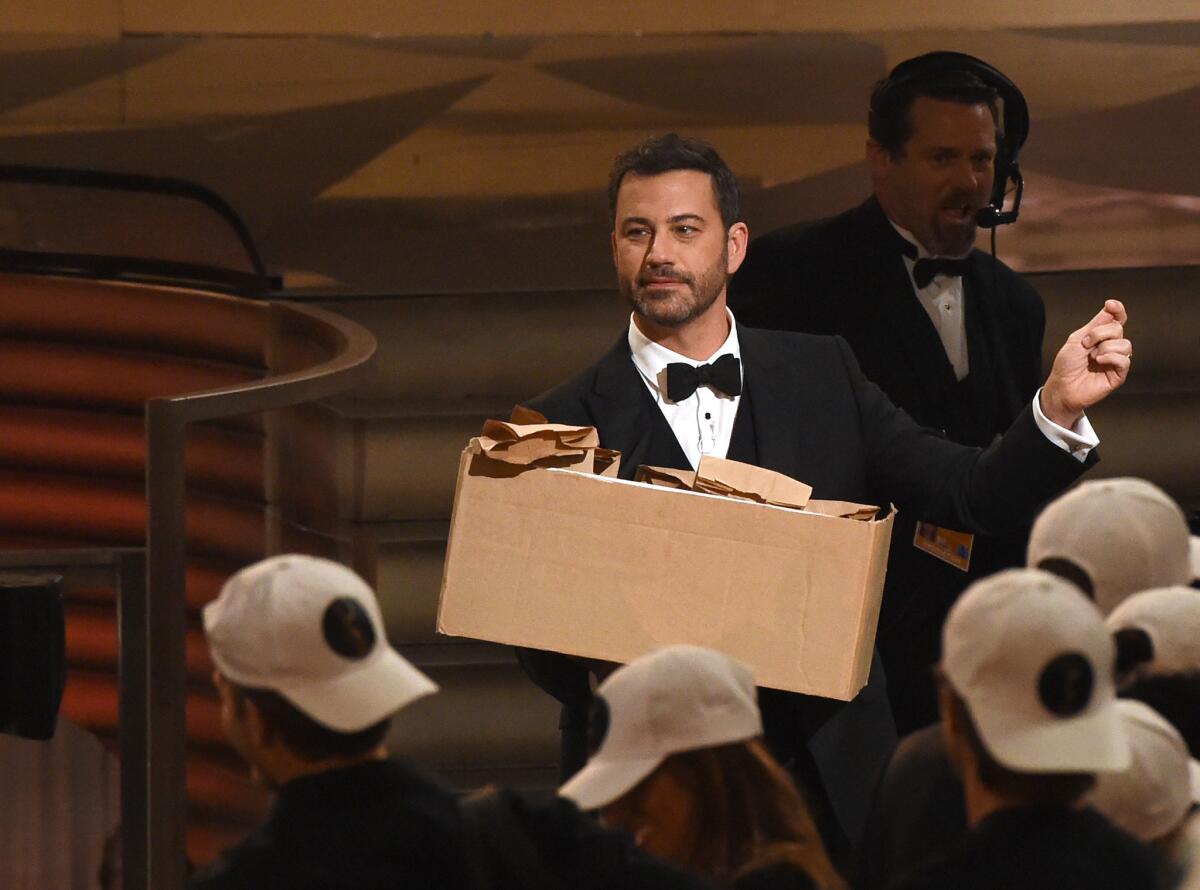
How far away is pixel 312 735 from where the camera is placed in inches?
91.9

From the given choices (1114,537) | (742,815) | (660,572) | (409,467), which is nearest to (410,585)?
(409,467)

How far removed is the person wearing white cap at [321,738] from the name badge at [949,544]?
1.56m

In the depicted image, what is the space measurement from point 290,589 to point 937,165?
247 centimetres

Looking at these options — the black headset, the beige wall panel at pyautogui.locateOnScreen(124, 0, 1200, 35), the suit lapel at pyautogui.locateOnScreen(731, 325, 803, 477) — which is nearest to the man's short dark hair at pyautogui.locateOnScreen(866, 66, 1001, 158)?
the black headset

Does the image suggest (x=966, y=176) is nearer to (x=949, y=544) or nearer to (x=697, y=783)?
(x=949, y=544)

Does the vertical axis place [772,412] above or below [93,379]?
above

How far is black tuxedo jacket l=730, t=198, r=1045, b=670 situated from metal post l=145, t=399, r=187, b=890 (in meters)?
1.27

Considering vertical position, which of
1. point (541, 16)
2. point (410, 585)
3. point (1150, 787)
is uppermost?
point (541, 16)

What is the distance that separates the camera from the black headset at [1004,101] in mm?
4547

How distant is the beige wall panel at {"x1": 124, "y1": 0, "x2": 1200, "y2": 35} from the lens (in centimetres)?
682

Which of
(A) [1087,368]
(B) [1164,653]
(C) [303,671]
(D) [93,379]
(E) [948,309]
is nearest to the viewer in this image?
(C) [303,671]

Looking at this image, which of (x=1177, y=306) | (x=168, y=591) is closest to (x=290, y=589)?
(x=168, y=591)

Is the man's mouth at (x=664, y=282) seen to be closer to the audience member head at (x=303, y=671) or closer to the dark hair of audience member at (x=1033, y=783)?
the audience member head at (x=303, y=671)

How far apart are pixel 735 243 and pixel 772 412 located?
310 mm
